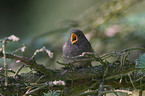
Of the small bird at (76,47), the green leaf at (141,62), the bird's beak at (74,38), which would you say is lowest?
the green leaf at (141,62)

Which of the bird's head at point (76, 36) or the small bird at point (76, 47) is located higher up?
the bird's head at point (76, 36)

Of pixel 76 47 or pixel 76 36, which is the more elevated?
pixel 76 36

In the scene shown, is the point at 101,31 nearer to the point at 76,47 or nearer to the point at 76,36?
the point at 76,36

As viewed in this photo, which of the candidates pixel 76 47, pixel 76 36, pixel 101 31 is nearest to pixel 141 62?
pixel 76 47

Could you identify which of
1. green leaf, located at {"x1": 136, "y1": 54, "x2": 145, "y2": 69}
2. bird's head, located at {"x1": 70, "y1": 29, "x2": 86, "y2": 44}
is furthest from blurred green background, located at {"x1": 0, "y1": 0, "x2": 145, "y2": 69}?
green leaf, located at {"x1": 136, "y1": 54, "x2": 145, "y2": 69}

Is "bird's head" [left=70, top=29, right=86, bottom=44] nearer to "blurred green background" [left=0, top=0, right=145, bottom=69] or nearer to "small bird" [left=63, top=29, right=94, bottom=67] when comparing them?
"small bird" [left=63, top=29, right=94, bottom=67]

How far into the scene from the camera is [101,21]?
232 centimetres

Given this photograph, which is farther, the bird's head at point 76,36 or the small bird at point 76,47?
the bird's head at point 76,36

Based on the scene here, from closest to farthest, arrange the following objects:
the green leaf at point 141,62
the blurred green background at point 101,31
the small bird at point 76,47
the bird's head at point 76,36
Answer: the green leaf at point 141,62, the small bird at point 76,47, the bird's head at point 76,36, the blurred green background at point 101,31

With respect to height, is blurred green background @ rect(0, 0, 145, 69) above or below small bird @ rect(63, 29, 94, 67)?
above

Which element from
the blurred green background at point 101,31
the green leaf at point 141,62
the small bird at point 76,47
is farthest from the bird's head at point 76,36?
the green leaf at point 141,62

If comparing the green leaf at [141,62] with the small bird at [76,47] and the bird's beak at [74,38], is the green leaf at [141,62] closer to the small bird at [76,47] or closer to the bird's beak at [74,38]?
the small bird at [76,47]

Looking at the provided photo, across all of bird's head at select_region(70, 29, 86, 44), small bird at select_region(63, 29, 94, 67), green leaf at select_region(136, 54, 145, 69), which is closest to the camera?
green leaf at select_region(136, 54, 145, 69)

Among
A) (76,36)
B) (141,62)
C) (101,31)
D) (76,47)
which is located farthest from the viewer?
(101,31)
